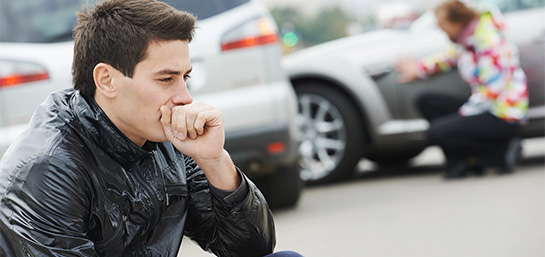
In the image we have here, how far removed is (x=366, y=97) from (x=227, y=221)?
16.8ft

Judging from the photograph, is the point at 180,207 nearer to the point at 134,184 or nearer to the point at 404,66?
the point at 134,184

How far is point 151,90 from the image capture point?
242cm

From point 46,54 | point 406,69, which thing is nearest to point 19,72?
point 46,54

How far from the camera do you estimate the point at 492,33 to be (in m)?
7.25

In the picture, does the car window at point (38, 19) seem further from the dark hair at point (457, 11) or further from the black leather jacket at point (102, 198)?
the dark hair at point (457, 11)

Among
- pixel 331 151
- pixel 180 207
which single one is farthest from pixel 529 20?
pixel 180 207

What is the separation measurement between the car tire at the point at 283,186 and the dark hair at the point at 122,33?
3.76 metres

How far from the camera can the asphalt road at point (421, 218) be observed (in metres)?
4.95

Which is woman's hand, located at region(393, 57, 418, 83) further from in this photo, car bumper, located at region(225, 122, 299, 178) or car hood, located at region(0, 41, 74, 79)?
car hood, located at region(0, 41, 74, 79)

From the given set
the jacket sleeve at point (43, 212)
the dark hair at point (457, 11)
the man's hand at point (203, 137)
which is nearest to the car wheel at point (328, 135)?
the dark hair at point (457, 11)

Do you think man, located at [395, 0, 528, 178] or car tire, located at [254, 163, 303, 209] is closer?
car tire, located at [254, 163, 303, 209]

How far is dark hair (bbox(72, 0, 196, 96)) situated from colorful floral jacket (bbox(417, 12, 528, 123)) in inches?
205

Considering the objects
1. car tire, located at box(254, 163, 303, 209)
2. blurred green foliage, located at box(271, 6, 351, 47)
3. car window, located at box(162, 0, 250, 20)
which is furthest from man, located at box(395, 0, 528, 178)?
blurred green foliage, located at box(271, 6, 351, 47)

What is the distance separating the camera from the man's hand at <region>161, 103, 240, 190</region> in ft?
7.97
